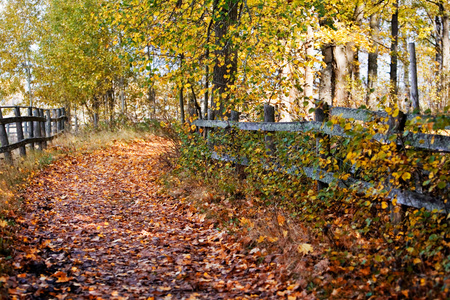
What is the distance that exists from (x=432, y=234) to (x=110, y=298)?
3.47m

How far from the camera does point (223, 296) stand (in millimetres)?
4422

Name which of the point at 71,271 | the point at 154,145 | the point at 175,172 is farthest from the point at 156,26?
the point at 154,145

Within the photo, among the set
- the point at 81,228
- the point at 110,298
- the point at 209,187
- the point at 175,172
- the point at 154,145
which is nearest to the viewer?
the point at 110,298

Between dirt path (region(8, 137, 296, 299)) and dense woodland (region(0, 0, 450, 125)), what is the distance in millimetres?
2455

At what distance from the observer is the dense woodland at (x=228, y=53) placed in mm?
8266

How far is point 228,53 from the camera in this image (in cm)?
946

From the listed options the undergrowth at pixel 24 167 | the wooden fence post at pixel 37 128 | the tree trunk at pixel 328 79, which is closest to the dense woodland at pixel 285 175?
the undergrowth at pixel 24 167

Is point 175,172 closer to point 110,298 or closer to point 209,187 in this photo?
point 209,187

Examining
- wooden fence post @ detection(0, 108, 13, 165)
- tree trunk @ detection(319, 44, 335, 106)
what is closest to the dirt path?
wooden fence post @ detection(0, 108, 13, 165)

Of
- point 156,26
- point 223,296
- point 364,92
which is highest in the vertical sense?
point 156,26

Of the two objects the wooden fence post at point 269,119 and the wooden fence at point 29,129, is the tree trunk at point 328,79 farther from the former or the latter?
the wooden fence at point 29,129

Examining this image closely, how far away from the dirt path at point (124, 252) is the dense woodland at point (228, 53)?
8.06 feet

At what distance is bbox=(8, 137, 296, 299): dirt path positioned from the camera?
4.50 metres

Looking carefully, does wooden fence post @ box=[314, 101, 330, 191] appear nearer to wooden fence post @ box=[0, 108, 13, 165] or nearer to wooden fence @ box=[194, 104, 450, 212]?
wooden fence @ box=[194, 104, 450, 212]
